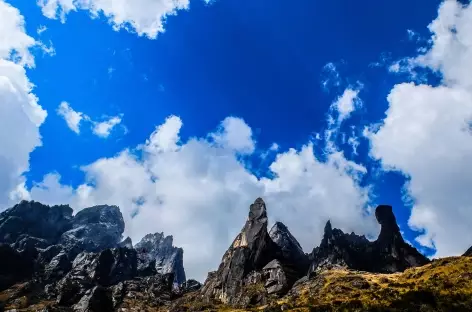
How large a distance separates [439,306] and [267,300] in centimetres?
10141

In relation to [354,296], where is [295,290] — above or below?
above

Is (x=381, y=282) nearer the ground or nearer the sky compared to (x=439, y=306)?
nearer the sky

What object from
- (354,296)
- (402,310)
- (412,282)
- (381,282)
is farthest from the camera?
(381,282)

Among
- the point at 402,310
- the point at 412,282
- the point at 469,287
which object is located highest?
the point at 412,282

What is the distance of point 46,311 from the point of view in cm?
18625

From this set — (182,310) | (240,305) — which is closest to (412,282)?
(240,305)

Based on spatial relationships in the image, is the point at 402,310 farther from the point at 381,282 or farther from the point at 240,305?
the point at 240,305

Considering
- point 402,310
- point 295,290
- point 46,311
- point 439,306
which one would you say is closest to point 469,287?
point 439,306

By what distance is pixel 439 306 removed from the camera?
3962 inches

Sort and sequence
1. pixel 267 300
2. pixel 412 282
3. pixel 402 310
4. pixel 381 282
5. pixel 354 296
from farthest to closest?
1. pixel 267 300
2. pixel 381 282
3. pixel 412 282
4. pixel 354 296
5. pixel 402 310

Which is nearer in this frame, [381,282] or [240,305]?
[381,282]

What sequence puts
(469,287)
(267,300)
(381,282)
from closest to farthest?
(469,287) → (381,282) → (267,300)

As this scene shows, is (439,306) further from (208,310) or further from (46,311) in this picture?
(46,311)

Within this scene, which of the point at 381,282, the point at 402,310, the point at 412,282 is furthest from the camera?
the point at 381,282
